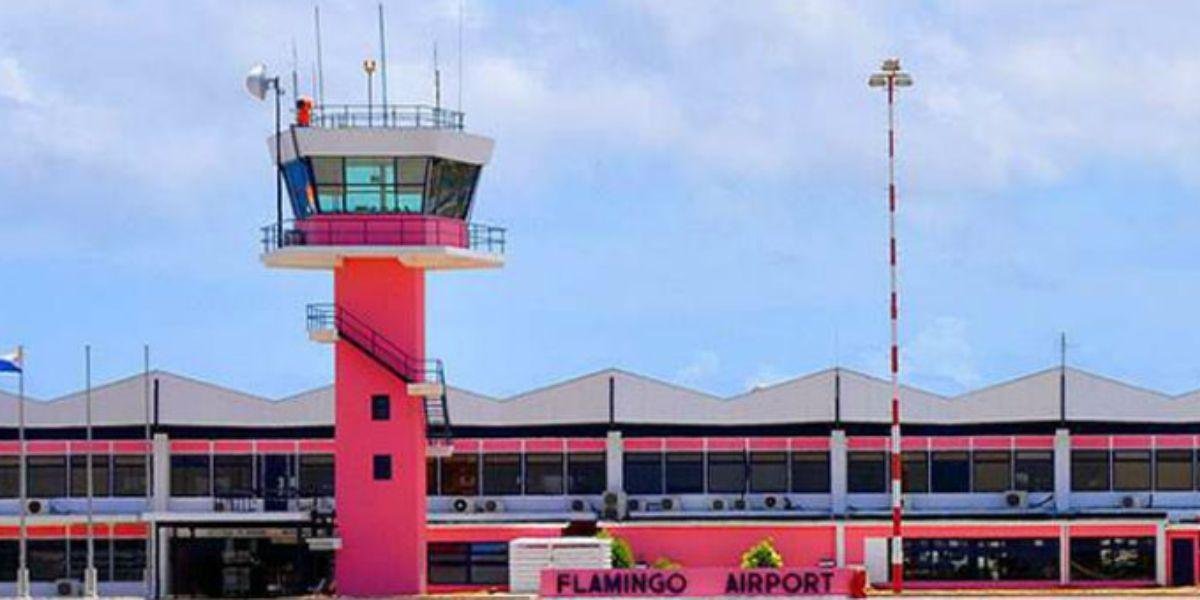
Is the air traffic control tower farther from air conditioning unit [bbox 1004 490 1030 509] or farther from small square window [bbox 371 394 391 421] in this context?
air conditioning unit [bbox 1004 490 1030 509]

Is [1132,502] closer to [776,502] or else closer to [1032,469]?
[1032,469]

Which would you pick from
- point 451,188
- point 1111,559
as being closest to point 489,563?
point 451,188

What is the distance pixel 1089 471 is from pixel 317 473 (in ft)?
88.0

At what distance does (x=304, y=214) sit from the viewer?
8150 cm

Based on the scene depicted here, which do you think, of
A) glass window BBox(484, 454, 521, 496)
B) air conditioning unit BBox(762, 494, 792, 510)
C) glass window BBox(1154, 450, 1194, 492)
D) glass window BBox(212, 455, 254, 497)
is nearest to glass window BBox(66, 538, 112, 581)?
glass window BBox(212, 455, 254, 497)

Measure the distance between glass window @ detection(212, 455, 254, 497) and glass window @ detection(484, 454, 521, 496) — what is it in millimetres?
8160

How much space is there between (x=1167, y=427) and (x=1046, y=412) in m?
4.20

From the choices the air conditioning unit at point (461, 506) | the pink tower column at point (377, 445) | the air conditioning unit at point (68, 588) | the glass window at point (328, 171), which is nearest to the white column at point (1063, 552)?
the air conditioning unit at point (461, 506)

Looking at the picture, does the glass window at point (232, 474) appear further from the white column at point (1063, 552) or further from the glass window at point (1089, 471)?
the glass window at point (1089, 471)

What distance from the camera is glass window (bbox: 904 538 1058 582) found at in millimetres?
91375

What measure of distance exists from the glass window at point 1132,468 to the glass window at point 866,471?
807 cm

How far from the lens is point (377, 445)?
269 feet

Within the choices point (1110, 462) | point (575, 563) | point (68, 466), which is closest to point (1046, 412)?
point (1110, 462)

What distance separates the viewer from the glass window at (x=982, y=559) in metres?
91.4
